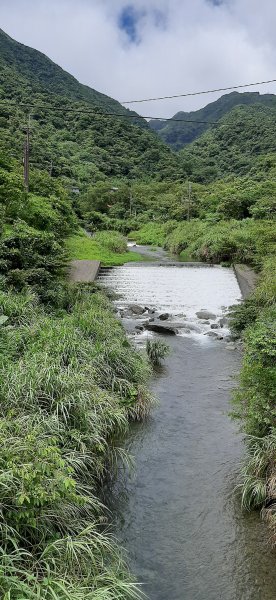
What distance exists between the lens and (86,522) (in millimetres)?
4547

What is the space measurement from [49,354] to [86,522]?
3.20 meters

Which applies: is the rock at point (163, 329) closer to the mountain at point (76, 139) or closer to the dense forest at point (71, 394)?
the dense forest at point (71, 394)

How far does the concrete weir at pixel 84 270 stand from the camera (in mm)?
19578

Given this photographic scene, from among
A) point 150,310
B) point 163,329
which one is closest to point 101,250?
point 150,310

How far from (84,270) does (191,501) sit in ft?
52.2

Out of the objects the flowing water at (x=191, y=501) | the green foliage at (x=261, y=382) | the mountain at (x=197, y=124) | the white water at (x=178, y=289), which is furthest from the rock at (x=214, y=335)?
the mountain at (x=197, y=124)

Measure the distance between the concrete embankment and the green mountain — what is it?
35.9 m

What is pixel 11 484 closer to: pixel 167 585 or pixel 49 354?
pixel 167 585

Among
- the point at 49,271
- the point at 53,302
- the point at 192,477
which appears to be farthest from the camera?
the point at 49,271

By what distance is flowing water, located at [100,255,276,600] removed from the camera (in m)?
4.70

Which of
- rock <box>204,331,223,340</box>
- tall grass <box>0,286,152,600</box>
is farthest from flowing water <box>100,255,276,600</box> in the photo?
rock <box>204,331,223,340</box>

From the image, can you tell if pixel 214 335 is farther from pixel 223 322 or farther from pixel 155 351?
pixel 155 351

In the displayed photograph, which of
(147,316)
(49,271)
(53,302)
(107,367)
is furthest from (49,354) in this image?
(147,316)

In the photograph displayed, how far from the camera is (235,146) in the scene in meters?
67.9
